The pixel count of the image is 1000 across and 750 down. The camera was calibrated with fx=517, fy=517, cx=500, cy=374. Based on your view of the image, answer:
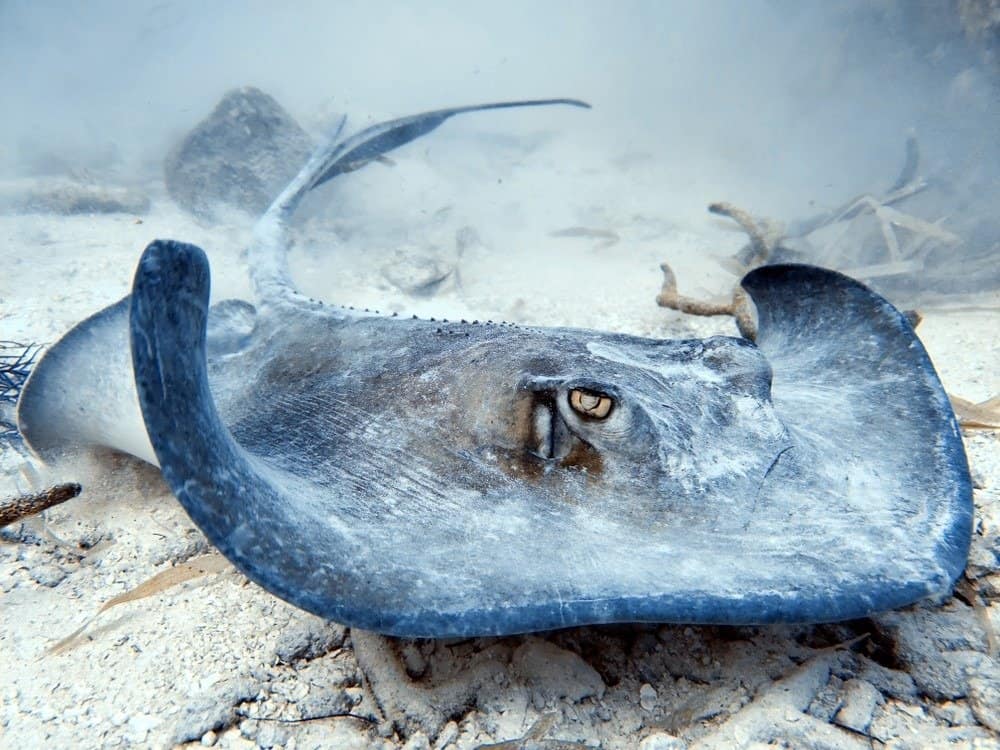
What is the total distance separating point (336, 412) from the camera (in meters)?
2.05

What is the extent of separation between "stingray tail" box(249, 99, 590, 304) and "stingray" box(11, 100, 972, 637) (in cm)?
119

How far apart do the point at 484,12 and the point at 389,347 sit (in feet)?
171

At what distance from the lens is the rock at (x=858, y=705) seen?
4.60ft

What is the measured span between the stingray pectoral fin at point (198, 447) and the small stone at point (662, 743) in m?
0.93

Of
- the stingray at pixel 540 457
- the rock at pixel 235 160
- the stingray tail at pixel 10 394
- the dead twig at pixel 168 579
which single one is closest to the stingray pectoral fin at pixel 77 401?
the stingray at pixel 540 457

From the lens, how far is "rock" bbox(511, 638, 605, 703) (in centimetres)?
160

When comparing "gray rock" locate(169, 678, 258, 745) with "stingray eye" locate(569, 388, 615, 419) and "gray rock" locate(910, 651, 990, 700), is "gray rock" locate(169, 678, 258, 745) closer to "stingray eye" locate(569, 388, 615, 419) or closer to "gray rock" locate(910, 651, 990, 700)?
"stingray eye" locate(569, 388, 615, 419)

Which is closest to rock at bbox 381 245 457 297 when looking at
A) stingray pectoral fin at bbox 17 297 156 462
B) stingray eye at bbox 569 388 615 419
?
stingray pectoral fin at bbox 17 297 156 462

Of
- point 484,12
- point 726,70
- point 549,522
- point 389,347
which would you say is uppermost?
point 484,12

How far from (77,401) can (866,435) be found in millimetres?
3483

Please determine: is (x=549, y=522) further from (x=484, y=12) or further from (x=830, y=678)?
(x=484, y=12)

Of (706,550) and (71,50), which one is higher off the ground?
(71,50)

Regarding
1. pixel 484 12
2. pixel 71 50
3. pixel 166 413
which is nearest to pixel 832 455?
pixel 166 413

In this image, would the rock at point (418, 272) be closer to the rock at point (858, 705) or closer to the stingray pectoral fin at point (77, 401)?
the stingray pectoral fin at point (77, 401)
